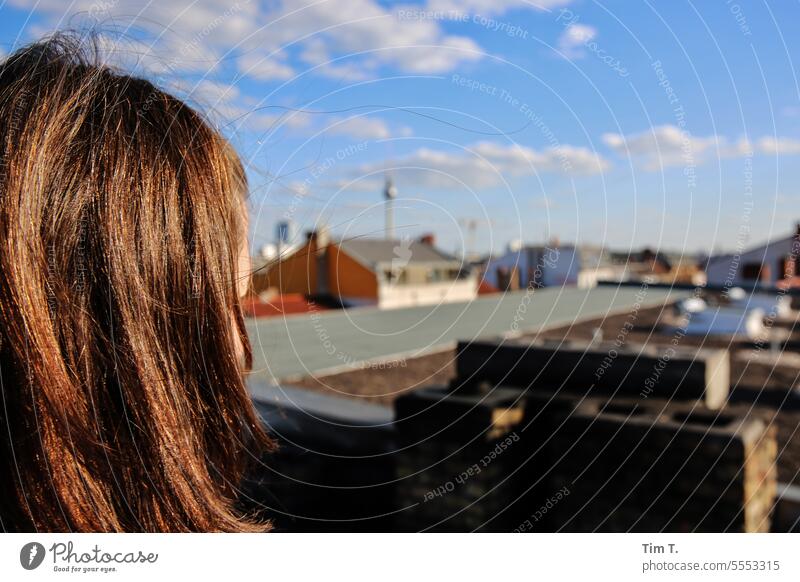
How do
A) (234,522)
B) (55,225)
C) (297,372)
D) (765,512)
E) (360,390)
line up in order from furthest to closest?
(360,390) < (297,372) < (765,512) < (234,522) < (55,225)

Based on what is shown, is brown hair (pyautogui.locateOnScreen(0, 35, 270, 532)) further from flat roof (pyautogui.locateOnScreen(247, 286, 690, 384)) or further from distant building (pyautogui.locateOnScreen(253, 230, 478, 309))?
flat roof (pyautogui.locateOnScreen(247, 286, 690, 384))

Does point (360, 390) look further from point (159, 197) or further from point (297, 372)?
point (159, 197)

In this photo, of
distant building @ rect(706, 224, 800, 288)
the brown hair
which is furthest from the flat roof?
the brown hair

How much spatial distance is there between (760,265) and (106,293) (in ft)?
6.18

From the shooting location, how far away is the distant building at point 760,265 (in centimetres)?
112

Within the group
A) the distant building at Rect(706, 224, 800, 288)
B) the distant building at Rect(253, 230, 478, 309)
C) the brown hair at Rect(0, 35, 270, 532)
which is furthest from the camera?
the distant building at Rect(253, 230, 478, 309)

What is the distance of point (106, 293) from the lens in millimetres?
450

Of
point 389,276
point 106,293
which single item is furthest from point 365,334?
point 106,293

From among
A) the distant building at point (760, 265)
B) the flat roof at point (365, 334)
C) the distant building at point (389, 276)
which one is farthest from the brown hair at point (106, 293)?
the flat roof at point (365, 334)

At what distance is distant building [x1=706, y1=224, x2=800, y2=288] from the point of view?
1.12 metres

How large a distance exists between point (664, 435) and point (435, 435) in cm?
57

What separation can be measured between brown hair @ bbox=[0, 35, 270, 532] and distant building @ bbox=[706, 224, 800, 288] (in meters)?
0.89
